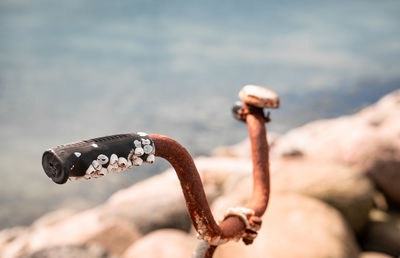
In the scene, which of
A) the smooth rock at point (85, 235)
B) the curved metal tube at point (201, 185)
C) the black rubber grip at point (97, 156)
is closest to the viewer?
the black rubber grip at point (97, 156)

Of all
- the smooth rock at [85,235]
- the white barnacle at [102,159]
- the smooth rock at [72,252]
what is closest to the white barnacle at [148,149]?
the white barnacle at [102,159]

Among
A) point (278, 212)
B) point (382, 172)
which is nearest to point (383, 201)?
point (382, 172)

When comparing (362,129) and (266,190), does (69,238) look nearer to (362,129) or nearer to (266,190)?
(266,190)

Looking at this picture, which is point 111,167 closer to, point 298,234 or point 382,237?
point 298,234

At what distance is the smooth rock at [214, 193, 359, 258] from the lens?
106 inches

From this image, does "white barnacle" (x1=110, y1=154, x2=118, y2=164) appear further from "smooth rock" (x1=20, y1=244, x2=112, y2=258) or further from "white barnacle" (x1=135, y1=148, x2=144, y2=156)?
"smooth rock" (x1=20, y1=244, x2=112, y2=258)

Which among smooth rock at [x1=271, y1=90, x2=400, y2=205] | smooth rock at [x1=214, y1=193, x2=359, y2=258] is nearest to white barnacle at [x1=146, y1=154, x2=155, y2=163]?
smooth rock at [x1=214, y1=193, x2=359, y2=258]

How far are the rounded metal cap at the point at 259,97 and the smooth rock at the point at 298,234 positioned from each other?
4.74 ft

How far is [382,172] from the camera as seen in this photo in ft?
13.0

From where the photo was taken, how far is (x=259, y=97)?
1.49m

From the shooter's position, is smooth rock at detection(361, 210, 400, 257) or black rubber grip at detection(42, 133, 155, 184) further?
smooth rock at detection(361, 210, 400, 257)

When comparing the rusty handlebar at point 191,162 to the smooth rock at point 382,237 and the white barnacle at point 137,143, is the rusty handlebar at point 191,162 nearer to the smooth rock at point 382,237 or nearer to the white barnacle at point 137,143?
the white barnacle at point 137,143

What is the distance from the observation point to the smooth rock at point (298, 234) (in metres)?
2.69

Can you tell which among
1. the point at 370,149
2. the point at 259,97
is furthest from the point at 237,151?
the point at 259,97
